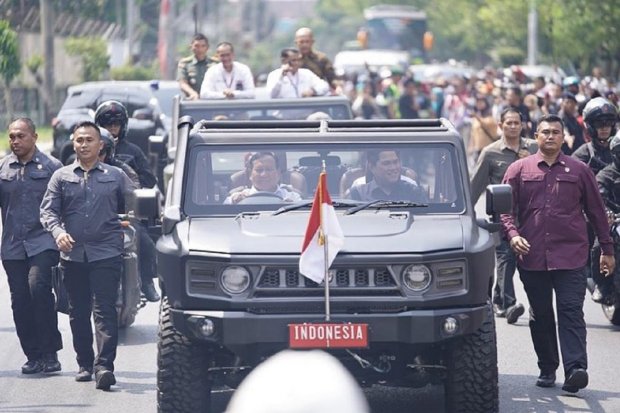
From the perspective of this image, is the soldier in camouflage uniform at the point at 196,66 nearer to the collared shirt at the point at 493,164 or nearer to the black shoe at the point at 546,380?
the collared shirt at the point at 493,164

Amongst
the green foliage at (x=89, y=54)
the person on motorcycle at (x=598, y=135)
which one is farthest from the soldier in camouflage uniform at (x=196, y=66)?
the green foliage at (x=89, y=54)

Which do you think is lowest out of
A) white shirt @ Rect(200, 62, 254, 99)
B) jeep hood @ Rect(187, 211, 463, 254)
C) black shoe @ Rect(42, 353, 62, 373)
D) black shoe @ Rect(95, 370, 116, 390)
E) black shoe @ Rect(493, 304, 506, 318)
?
black shoe @ Rect(493, 304, 506, 318)

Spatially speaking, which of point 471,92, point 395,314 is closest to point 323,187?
point 395,314

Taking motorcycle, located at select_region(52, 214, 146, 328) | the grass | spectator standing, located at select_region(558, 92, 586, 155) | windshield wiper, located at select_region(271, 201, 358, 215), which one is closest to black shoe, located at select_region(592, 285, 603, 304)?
motorcycle, located at select_region(52, 214, 146, 328)

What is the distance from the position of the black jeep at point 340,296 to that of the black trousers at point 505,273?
3.64 meters

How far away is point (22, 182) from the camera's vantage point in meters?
10.9

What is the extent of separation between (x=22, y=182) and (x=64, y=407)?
188cm

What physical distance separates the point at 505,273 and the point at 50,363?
3.95 meters

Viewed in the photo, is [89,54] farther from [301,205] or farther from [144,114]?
[301,205]

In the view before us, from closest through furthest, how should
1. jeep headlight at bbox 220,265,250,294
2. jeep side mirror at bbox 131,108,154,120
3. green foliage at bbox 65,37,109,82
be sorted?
jeep headlight at bbox 220,265,250,294 < jeep side mirror at bbox 131,108,154,120 < green foliage at bbox 65,37,109,82

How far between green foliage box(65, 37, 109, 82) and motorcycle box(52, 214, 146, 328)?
127 ft

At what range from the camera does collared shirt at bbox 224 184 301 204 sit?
9.52 meters

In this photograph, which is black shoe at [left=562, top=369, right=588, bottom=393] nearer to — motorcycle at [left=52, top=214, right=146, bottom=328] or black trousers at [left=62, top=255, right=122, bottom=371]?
black trousers at [left=62, top=255, right=122, bottom=371]

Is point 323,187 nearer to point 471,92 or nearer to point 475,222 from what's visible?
point 475,222
